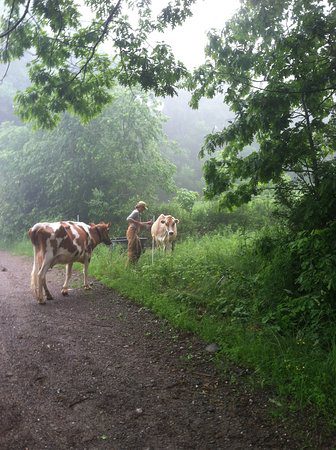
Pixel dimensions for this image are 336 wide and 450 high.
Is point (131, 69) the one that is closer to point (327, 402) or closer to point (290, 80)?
point (290, 80)

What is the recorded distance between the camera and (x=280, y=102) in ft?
21.2

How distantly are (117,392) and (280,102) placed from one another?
4892 mm

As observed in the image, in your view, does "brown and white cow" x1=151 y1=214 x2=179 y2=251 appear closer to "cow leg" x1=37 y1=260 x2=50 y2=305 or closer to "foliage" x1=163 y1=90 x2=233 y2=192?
"cow leg" x1=37 y1=260 x2=50 y2=305

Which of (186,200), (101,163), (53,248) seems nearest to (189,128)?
(101,163)

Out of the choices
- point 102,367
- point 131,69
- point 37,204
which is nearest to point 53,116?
point 131,69

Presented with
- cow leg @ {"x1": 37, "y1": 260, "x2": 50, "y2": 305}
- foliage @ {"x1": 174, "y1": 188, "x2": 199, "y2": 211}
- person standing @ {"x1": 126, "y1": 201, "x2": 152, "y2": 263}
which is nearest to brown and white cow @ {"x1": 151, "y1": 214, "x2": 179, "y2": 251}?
person standing @ {"x1": 126, "y1": 201, "x2": 152, "y2": 263}

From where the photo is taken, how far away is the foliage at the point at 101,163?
734 inches

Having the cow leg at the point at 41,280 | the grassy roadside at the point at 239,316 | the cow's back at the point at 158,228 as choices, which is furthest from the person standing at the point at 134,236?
the cow leg at the point at 41,280

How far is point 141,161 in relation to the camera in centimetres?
1922

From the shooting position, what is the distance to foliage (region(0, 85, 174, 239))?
1864 centimetres

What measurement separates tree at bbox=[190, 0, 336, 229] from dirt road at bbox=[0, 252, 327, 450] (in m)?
2.90

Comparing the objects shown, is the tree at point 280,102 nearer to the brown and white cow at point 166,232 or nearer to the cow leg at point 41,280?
the cow leg at point 41,280

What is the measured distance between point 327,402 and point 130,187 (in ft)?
52.7

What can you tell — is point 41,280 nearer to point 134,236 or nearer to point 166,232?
point 134,236
